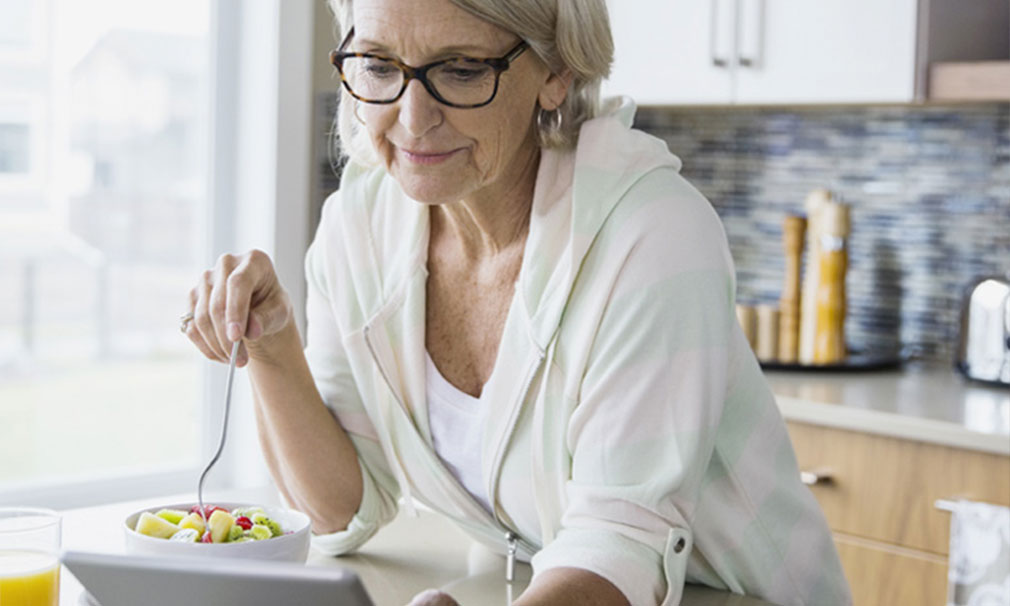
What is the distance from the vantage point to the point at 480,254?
58.3 inches

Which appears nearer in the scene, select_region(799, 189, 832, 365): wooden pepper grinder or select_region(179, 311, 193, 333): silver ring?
select_region(179, 311, 193, 333): silver ring

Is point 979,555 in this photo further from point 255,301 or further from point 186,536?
point 186,536

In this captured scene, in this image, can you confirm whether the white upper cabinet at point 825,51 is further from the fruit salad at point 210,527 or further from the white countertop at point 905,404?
the fruit salad at point 210,527

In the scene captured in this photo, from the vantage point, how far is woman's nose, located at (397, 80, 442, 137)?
1.26 meters

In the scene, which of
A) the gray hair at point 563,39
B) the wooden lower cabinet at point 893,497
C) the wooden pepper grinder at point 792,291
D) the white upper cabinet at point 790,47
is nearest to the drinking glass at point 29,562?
the gray hair at point 563,39

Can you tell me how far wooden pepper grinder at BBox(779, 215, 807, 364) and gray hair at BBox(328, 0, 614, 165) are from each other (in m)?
1.45

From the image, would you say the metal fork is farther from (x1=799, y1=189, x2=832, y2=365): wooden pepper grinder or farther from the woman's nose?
(x1=799, y1=189, x2=832, y2=365): wooden pepper grinder

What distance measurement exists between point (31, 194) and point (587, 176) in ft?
6.20

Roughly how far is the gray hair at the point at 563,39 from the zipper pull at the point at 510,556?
0.43 metres

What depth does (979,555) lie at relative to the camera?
6.82 feet

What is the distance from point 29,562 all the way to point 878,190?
222 centimetres

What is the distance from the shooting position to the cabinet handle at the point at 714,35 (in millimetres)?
2645

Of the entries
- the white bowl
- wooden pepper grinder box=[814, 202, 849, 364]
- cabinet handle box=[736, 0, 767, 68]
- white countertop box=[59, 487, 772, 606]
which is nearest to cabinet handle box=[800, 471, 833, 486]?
wooden pepper grinder box=[814, 202, 849, 364]

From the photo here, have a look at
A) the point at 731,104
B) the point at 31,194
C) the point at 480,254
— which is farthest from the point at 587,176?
the point at 31,194
